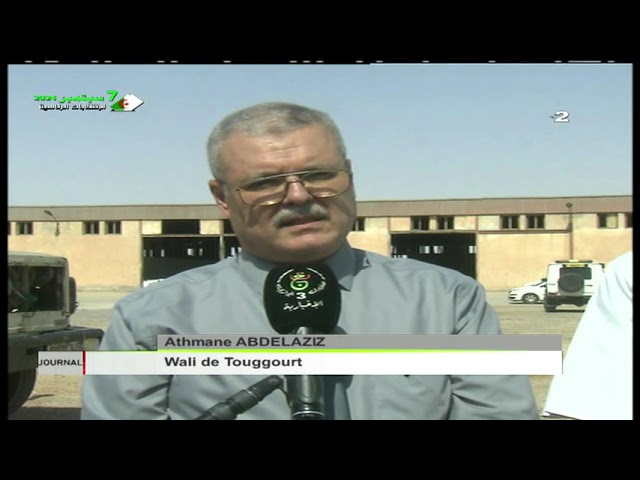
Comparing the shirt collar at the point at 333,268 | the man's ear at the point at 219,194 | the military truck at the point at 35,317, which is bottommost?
the military truck at the point at 35,317

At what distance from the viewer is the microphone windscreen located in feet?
10.8

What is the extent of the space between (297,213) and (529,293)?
110 centimetres

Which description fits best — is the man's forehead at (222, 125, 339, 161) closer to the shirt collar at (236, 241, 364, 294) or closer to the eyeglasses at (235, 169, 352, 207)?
the eyeglasses at (235, 169, 352, 207)

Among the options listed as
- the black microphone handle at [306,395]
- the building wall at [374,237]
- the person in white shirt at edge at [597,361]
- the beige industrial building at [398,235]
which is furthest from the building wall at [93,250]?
the person in white shirt at edge at [597,361]

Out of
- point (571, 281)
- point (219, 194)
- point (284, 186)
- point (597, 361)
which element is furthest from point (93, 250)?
point (597, 361)

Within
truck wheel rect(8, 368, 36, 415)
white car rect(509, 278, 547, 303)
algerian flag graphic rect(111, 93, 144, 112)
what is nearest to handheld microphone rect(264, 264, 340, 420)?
white car rect(509, 278, 547, 303)

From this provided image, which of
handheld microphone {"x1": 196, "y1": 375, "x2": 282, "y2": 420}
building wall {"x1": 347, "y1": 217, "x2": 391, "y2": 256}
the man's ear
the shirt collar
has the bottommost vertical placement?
handheld microphone {"x1": 196, "y1": 375, "x2": 282, "y2": 420}

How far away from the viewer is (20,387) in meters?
3.75

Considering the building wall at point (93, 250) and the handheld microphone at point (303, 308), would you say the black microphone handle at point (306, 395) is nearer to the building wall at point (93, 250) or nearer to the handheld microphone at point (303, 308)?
the handheld microphone at point (303, 308)

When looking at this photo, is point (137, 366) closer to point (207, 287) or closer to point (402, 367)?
point (207, 287)

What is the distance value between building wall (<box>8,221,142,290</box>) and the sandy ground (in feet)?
0.26

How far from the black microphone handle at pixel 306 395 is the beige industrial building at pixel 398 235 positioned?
616mm

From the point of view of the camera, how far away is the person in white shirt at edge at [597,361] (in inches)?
131

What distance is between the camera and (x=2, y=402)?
12.3ft
